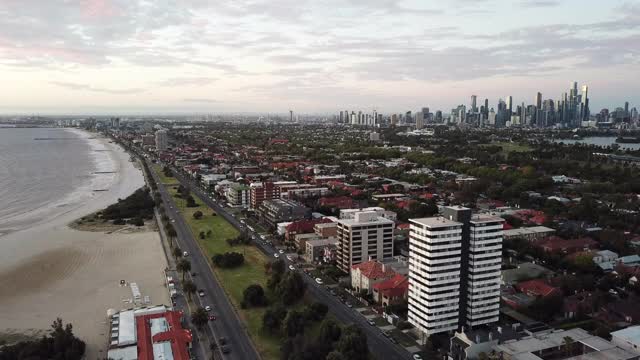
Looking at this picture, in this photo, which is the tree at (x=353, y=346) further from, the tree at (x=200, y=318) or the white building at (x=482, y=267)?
the tree at (x=200, y=318)

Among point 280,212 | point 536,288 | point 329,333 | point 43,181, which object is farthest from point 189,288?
point 43,181

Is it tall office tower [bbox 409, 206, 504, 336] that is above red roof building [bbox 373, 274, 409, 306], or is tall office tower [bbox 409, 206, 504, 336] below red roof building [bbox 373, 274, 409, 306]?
above

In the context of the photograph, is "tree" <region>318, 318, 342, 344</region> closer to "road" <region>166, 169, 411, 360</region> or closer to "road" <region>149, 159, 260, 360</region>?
"road" <region>166, 169, 411, 360</region>

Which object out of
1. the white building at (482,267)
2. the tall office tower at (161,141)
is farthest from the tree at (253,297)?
the tall office tower at (161,141)

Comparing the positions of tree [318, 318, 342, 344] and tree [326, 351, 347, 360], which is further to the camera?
tree [318, 318, 342, 344]

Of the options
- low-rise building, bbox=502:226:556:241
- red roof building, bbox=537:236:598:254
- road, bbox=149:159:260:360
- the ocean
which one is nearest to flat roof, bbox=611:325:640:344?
red roof building, bbox=537:236:598:254

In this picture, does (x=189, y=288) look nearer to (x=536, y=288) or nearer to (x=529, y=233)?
(x=536, y=288)
